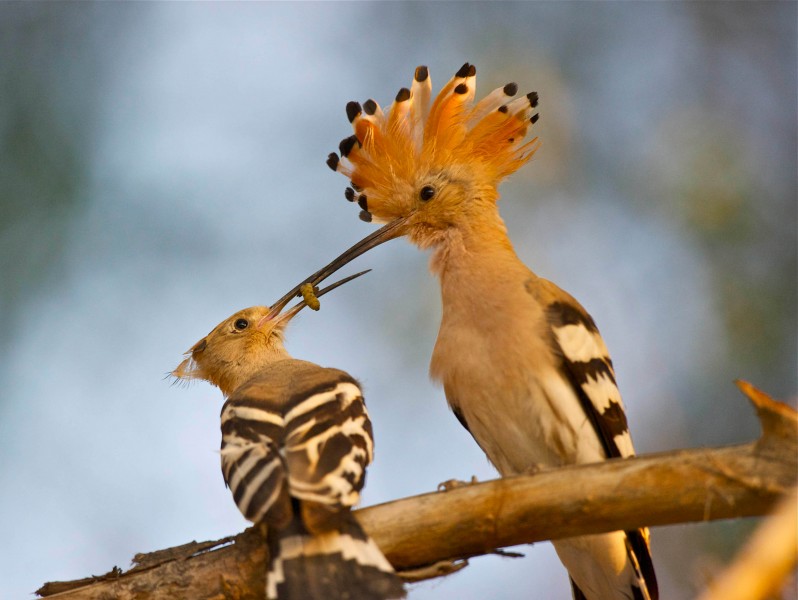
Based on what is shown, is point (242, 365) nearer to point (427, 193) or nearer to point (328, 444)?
point (427, 193)

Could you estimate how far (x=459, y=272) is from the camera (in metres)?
2.69

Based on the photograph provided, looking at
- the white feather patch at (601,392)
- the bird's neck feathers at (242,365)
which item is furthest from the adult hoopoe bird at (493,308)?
the bird's neck feathers at (242,365)

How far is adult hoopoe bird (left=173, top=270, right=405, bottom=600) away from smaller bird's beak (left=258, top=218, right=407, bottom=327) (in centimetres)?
54

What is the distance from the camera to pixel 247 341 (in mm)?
3430

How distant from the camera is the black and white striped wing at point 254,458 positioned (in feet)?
6.42

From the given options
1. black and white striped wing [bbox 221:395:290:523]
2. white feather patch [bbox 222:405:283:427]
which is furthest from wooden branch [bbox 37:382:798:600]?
white feather patch [bbox 222:405:283:427]

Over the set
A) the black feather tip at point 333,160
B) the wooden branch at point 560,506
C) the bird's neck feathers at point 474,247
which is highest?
the black feather tip at point 333,160

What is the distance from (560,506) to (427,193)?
1306mm

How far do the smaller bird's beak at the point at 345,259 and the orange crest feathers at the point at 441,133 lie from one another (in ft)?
0.20

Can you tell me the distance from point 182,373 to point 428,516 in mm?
1918

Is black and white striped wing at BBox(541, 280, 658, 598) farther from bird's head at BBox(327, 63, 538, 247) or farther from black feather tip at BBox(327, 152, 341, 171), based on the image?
black feather tip at BBox(327, 152, 341, 171)

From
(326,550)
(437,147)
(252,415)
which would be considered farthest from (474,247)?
(326,550)

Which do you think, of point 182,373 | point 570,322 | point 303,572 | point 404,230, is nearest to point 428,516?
point 303,572

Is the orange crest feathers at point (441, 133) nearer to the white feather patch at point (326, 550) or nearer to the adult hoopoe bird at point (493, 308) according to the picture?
the adult hoopoe bird at point (493, 308)
